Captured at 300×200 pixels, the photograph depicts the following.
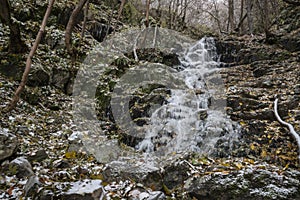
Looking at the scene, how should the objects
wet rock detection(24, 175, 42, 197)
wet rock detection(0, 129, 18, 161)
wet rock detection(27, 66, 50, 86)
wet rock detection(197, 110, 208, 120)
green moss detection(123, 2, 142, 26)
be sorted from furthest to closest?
green moss detection(123, 2, 142, 26) < wet rock detection(197, 110, 208, 120) < wet rock detection(27, 66, 50, 86) < wet rock detection(0, 129, 18, 161) < wet rock detection(24, 175, 42, 197)

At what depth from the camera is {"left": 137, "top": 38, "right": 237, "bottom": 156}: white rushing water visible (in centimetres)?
612

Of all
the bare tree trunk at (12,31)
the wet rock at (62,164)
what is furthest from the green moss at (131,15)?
the wet rock at (62,164)

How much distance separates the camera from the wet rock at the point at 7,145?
3834 mm

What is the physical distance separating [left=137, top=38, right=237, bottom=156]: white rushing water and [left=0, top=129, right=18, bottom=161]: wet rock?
3.21m

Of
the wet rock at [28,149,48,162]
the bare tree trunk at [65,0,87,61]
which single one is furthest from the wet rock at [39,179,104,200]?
the bare tree trunk at [65,0,87,61]

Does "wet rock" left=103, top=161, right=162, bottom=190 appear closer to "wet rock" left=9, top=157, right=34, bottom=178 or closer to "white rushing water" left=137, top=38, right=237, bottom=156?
"wet rock" left=9, top=157, right=34, bottom=178

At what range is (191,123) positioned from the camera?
695cm

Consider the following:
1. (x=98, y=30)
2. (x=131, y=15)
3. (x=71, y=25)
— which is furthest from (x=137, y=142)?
(x=131, y=15)

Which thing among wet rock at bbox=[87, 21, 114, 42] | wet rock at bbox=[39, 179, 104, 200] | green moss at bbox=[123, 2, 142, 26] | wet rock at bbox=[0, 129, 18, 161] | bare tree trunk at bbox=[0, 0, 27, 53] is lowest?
wet rock at bbox=[39, 179, 104, 200]

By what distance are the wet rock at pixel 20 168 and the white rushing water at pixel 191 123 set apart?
3176mm

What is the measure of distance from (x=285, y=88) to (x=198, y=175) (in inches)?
215

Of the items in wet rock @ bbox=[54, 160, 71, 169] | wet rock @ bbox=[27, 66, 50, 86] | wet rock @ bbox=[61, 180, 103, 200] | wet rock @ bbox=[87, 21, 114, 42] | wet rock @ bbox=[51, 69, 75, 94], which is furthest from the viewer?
wet rock @ bbox=[87, 21, 114, 42]

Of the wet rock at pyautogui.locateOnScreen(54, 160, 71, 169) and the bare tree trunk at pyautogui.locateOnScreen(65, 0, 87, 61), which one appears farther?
the bare tree trunk at pyautogui.locateOnScreen(65, 0, 87, 61)

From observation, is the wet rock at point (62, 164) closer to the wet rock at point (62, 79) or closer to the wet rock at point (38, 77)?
the wet rock at point (38, 77)
